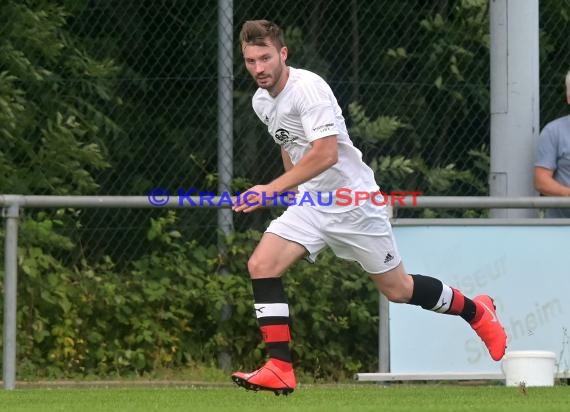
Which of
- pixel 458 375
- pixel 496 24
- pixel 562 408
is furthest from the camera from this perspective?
pixel 496 24

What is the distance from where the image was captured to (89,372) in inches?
397

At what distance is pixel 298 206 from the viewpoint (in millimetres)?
7891

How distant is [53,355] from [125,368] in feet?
1.63

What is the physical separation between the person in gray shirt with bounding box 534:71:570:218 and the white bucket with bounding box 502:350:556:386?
55.7 inches

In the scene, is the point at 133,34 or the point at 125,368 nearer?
the point at 125,368

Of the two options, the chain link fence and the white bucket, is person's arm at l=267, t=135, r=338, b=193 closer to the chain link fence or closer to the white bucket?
the white bucket

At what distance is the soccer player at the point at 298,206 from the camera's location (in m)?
7.52

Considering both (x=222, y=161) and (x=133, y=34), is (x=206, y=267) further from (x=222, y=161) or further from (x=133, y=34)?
(x=133, y=34)

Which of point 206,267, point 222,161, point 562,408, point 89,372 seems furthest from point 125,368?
point 562,408

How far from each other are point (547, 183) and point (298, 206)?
267 cm

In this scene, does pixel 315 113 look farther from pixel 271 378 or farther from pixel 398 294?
pixel 271 378

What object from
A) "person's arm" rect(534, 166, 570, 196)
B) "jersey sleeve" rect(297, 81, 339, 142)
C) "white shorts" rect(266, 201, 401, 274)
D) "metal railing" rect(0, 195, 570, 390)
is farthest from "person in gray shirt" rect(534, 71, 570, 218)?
"jersey sleeve" rect(297, 81, 339, 142)

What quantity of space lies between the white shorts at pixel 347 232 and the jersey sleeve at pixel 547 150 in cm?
227

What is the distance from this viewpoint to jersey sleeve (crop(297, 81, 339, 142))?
7512mm
